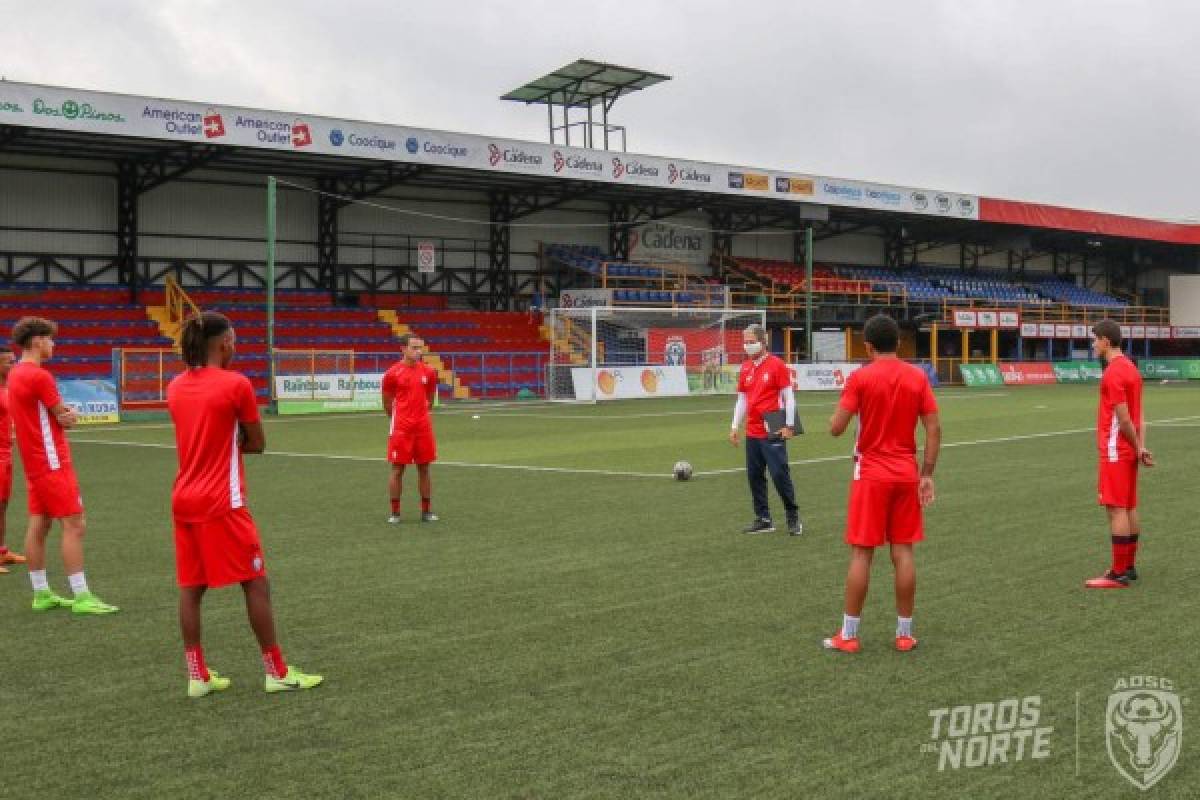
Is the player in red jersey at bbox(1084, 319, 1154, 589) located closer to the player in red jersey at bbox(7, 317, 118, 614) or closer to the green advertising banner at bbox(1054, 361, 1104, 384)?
the player in red jersey at bbox(7, 317, 118, 614)

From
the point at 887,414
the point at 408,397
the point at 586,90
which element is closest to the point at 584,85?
the point at 586,90

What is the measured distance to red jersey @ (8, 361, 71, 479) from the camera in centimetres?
810

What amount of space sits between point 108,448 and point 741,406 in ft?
48.8

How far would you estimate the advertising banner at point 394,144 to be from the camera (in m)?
32.7

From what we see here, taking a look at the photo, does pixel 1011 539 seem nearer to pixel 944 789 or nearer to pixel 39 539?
pixel 944 789

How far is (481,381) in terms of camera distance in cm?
4203

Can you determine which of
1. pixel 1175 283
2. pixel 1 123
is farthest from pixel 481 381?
pixel 1175 283

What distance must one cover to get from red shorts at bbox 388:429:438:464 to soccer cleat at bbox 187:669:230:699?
6.12m

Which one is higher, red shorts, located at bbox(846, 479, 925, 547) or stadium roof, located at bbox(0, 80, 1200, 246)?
stadium roof, located at bbox(0, 80, 1200, 246)

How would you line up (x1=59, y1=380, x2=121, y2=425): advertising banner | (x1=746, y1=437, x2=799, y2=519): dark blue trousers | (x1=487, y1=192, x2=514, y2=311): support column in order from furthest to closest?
(x1=487, y1=192, x2=514, y2=311): support column
(x1=59, y1=380, x2=121, y2=425): advertising banner
(x1=746, y1=437, x2=799, y2=519): dark blue trousers

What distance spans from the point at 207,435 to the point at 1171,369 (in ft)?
213

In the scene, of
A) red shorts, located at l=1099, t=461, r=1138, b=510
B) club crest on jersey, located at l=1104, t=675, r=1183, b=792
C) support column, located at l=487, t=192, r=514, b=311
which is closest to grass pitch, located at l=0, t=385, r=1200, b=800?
club crest on jersey, located at l=1104, t=675, r=1183, b=792

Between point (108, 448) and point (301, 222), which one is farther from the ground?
point (301, 222)

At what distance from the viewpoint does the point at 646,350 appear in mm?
43625
